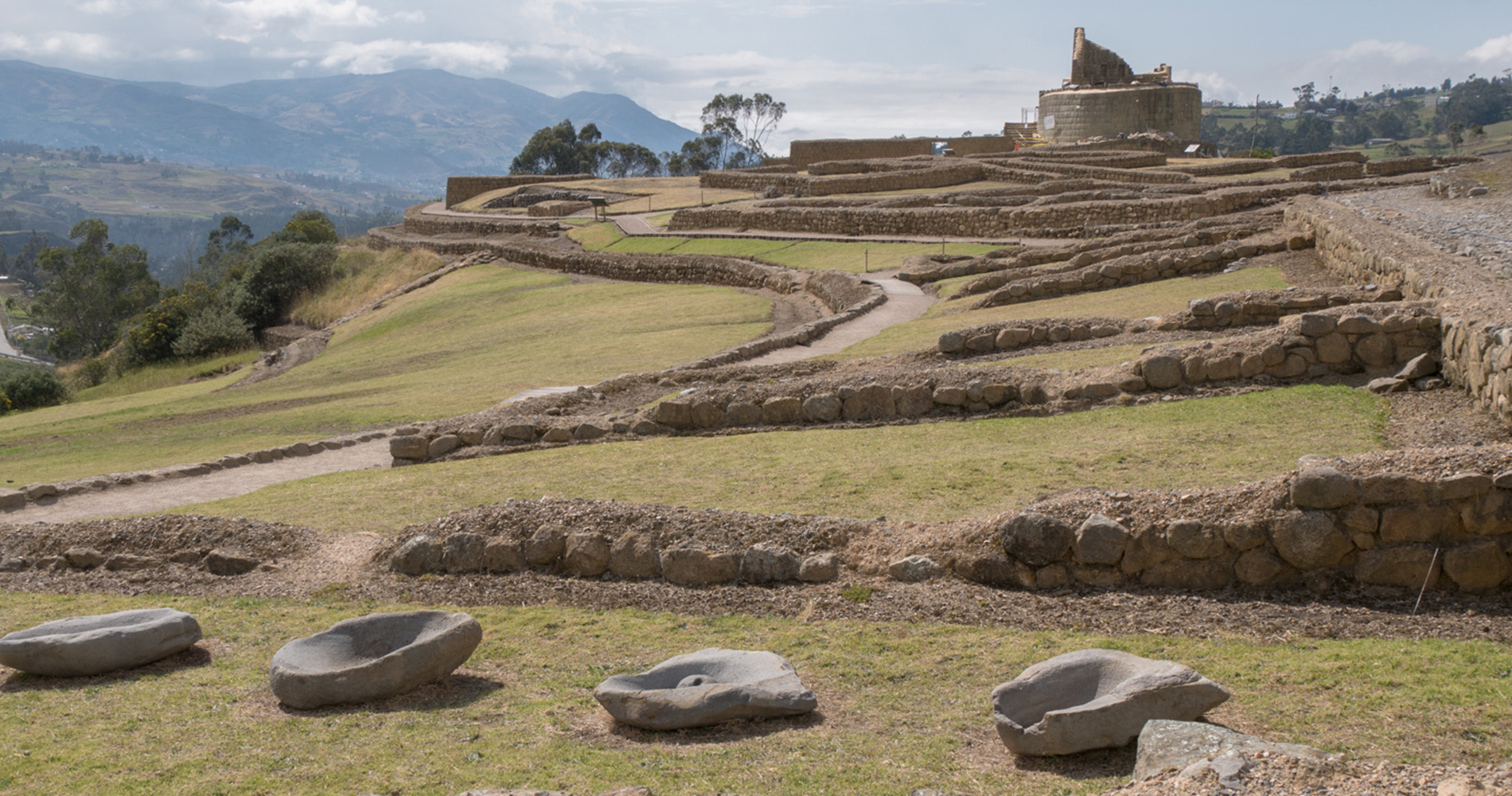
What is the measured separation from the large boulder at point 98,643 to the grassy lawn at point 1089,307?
1279 cm

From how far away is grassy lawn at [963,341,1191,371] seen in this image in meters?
14.8

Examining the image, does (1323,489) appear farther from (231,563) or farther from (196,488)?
(196,488)

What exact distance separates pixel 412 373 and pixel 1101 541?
21495 mm

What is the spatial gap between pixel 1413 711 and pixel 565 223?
5261 centimetres

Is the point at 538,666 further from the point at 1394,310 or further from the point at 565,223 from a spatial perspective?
the point at 565,223

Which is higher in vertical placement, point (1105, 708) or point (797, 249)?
point (797, 249)

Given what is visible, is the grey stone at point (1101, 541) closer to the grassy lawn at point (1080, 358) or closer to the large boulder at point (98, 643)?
the large boulder at point (98, 643)

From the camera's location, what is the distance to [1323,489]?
7.02 meters

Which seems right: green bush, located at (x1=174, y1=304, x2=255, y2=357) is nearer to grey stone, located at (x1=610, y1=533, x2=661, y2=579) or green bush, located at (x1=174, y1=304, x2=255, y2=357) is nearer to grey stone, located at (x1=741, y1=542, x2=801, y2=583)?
grey stone, located at (x1=610, y1=533, x2=661, y2=579)

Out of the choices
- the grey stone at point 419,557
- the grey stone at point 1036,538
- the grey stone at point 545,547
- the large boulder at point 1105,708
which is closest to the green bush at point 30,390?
the grey stone at point 419,557

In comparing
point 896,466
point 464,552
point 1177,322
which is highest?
point 1177,322

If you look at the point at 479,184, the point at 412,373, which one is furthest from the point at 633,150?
the point at 412,373

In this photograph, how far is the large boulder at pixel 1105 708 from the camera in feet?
16.8

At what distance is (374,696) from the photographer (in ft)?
21.8
